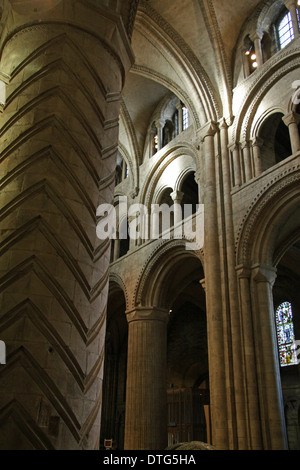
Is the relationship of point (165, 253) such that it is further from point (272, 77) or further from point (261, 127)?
point (272, 77)

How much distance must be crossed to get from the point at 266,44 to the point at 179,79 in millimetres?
2699

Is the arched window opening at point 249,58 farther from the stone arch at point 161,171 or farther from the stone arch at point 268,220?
the stone arch at point 268,220

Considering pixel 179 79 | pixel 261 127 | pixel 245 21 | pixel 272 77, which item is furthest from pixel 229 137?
pixel 245 21

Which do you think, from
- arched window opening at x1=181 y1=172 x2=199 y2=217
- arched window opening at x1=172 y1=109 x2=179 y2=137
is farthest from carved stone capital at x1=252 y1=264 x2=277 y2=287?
arched window opening at x1=172 y1=109 x2=179 y2=137

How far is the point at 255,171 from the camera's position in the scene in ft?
36.3

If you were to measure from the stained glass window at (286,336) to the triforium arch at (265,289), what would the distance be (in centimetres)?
566

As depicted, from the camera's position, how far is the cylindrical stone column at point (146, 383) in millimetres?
11898

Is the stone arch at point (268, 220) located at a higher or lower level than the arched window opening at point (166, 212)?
lower

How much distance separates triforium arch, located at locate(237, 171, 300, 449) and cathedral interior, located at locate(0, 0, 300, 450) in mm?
36

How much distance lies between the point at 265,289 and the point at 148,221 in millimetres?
5874

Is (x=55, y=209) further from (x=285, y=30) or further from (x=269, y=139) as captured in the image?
(x=285, y=30)

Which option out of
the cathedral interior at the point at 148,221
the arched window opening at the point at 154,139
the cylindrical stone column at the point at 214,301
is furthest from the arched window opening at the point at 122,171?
the cylindrical stone column at the point at 214,301

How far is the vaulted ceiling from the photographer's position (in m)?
12.5

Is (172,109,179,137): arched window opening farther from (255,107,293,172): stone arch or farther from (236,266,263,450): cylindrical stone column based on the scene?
(236,266,263,450): cylindrical stone column
